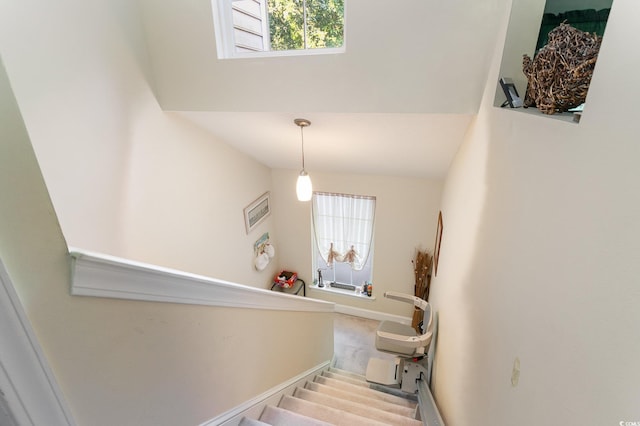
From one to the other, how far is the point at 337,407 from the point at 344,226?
224 centimetres

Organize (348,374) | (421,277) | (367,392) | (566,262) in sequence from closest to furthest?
(566,262) < (367,392) < (348,374) < (421,277)

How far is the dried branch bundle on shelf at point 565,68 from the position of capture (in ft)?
2.20

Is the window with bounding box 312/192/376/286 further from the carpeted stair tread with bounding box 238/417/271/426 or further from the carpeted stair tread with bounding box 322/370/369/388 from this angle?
the carpeted stair tread with bounding box 238/417/271/426

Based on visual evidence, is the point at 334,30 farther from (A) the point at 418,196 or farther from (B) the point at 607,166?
(A) the point at 418,196

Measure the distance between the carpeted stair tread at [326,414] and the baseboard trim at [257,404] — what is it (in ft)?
0.26

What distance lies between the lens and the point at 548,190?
0.74 metres

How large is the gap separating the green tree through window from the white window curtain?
6.72ft

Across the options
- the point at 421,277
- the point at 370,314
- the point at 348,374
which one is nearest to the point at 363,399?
the point at 348,374

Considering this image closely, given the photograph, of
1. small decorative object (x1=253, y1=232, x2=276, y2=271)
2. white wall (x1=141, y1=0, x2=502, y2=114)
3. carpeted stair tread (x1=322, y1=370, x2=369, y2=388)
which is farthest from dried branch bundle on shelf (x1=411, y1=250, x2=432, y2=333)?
white wall (x1=141, y1=0, x2=502, y2=114)

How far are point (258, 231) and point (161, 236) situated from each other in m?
1.62

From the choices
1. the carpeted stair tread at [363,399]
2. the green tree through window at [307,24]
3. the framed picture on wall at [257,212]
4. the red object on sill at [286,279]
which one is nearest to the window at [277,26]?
the green tree through window at [307,24]

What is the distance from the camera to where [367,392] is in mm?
2510

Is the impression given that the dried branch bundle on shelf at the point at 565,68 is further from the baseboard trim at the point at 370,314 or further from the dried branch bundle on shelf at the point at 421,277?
the baseboard trim at the point at 370,314

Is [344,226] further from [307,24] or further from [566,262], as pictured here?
[566,262]
